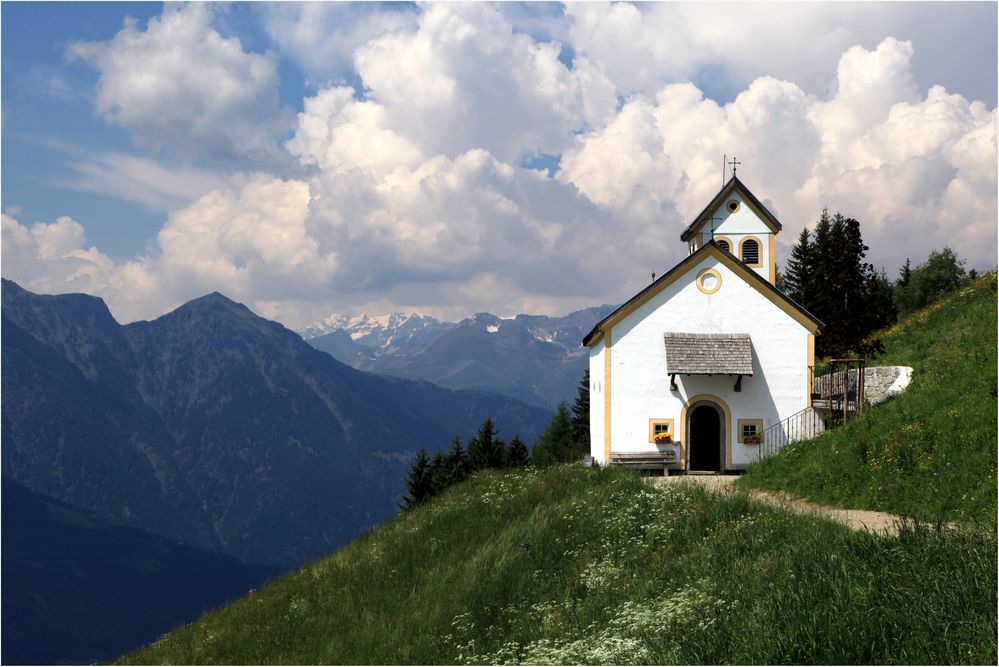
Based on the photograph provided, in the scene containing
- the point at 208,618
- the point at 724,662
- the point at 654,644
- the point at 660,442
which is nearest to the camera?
the point at 724,662

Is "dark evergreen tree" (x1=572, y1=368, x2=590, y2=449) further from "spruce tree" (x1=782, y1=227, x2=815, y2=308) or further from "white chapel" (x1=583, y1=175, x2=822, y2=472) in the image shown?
"white chapel" (x1=583, y1=175, x2=822, y2=472)

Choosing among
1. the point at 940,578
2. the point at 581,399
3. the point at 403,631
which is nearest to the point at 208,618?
the point at 403,631

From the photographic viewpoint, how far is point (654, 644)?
32.7 ft

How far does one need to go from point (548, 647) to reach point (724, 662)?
3.98 m

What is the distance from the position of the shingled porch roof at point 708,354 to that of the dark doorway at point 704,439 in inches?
89.7

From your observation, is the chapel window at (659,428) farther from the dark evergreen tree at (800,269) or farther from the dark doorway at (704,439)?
the dark evergreen tree at (800,269)

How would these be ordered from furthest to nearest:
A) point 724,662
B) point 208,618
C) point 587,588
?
point 208,618, point 587,588, point 724,662

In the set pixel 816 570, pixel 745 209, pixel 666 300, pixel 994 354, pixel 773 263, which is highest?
pixel 745 209

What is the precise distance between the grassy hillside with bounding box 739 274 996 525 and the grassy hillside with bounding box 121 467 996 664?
3.49m

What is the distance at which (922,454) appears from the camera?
1825 centimetres

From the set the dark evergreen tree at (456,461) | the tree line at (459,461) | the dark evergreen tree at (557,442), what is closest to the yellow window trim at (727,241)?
the tree line at (459,461)

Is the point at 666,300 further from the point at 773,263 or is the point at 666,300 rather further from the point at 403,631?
the point at 403,631

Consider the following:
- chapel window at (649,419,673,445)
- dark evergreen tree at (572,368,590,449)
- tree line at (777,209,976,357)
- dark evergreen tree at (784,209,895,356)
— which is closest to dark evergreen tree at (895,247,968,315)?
tree line at (777,209,976,357)

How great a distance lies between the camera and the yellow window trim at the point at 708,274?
28.8 m
